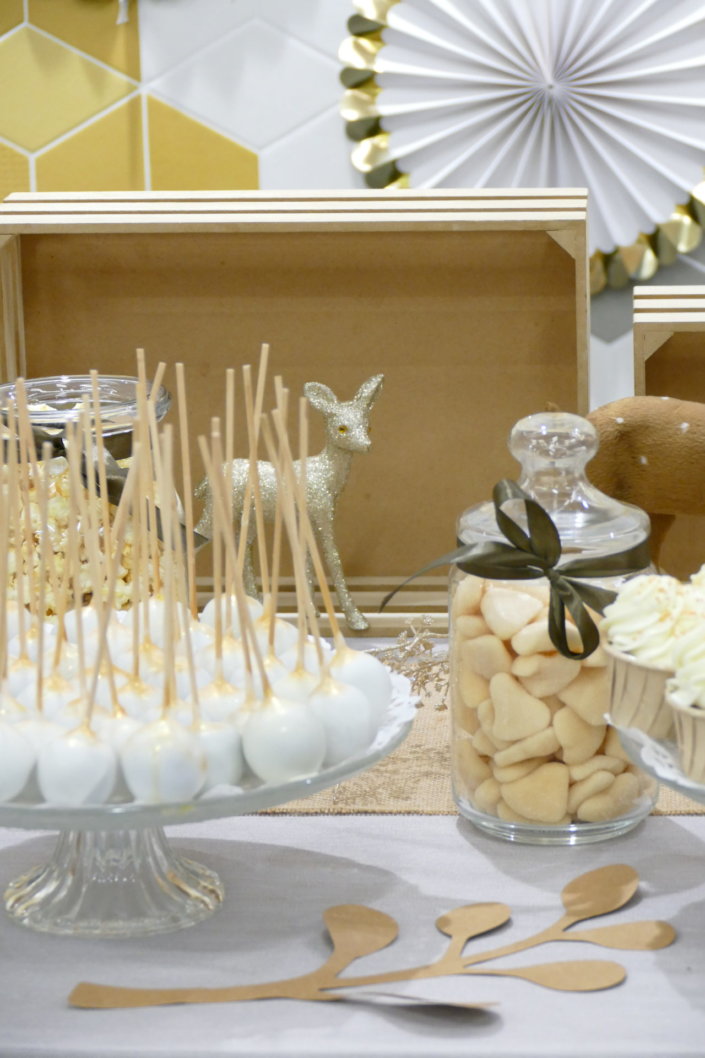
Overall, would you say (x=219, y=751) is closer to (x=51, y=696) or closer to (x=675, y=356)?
(x=51, y=696)

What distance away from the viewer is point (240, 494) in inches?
40.5

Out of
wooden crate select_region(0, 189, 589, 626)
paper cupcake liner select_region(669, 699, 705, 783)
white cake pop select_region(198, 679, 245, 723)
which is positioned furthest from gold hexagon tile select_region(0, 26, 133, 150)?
paper cupcake liner select_region(669, 699, 705, 783)

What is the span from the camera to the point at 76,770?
534 mm

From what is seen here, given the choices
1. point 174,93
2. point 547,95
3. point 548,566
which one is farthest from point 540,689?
point 174,93

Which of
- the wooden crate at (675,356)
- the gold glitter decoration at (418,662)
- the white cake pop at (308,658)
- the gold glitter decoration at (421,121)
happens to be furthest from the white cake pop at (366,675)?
the gold glitter decoration at (421,121)

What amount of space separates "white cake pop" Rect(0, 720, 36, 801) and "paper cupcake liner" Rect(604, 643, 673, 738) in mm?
274

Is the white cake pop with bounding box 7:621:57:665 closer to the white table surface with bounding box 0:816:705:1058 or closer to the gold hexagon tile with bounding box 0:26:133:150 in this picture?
the white table surface with bounding box 0:816:705:1058

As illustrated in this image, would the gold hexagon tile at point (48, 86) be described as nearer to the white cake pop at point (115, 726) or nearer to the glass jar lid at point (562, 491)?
the glass jar lid at point (562, 491)

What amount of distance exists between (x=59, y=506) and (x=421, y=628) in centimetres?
32

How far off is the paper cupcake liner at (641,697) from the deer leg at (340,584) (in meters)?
0.46

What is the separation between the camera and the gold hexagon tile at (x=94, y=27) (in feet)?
4.75

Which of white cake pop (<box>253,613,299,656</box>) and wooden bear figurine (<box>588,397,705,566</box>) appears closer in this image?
white cake pop (<box>253,613,299,656</box>)

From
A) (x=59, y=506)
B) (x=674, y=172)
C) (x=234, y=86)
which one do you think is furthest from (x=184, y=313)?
(x=674, y=172)

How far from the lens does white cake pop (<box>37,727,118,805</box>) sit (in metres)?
0.53
